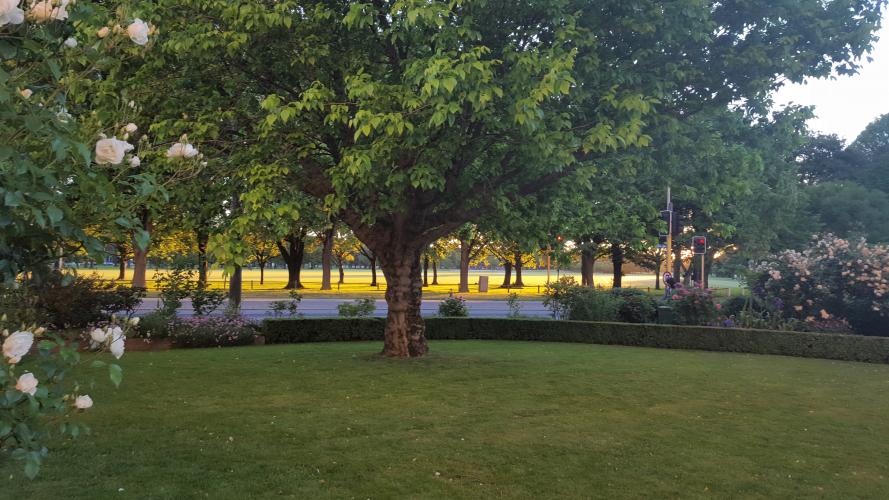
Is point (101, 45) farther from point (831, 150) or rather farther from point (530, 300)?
point (831, 150)

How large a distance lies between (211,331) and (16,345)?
50.9 ft

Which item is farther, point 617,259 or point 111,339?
point 617,259

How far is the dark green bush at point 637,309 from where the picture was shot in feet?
71.3

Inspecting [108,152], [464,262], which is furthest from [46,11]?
[464,262]

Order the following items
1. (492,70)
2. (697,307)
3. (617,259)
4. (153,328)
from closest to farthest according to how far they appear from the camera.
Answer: (492,70) < (153,328) < (697,307) < (617,259)

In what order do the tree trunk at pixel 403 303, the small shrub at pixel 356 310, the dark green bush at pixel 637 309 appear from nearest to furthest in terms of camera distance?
the tree trunk at pixel 403 303
the small shrub at pixel 356 310
the dark green bush at pixel 637 309

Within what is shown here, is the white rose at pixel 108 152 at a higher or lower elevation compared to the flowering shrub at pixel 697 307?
higher

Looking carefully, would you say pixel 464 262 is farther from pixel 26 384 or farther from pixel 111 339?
pixel 26 384

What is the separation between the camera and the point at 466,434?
8141 mm

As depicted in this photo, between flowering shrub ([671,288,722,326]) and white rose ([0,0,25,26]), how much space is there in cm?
2040

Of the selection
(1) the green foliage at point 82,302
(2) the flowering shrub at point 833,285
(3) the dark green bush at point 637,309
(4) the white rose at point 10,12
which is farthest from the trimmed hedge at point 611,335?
(4) the white rose at point 10,12

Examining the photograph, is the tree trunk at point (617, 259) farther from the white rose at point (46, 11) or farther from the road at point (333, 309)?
the white rose at point (46, 11)

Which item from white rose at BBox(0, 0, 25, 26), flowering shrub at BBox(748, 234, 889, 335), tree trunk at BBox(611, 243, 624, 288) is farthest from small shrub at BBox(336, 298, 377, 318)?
tree trunk at BBox(611, 243, 624, 288)

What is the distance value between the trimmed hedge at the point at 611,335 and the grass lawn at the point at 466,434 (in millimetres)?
2795
